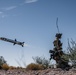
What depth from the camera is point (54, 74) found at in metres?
20.9

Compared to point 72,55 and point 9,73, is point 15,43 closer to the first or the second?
point 9,73

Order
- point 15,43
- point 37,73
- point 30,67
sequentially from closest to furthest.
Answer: point 37,73 → point 30,67 → point 15,43

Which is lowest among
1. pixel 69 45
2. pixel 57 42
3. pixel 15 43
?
pixel 69 45

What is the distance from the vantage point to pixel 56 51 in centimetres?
2727

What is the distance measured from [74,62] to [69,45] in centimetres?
137

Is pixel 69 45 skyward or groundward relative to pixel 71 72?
skyward

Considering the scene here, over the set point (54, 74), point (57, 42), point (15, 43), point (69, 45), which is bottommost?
point (54, 74)

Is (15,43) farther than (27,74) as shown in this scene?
Yes

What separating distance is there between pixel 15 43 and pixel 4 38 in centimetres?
272

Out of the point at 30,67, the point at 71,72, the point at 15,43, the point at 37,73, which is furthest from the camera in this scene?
the point at 15,43

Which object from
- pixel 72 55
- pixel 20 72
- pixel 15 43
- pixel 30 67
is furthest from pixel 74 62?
pixel 15 43

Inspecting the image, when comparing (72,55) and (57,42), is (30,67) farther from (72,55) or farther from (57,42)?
(72,55)

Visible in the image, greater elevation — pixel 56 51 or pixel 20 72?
pixel 56 51

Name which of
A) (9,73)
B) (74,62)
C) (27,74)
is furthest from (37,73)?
(74,62)
